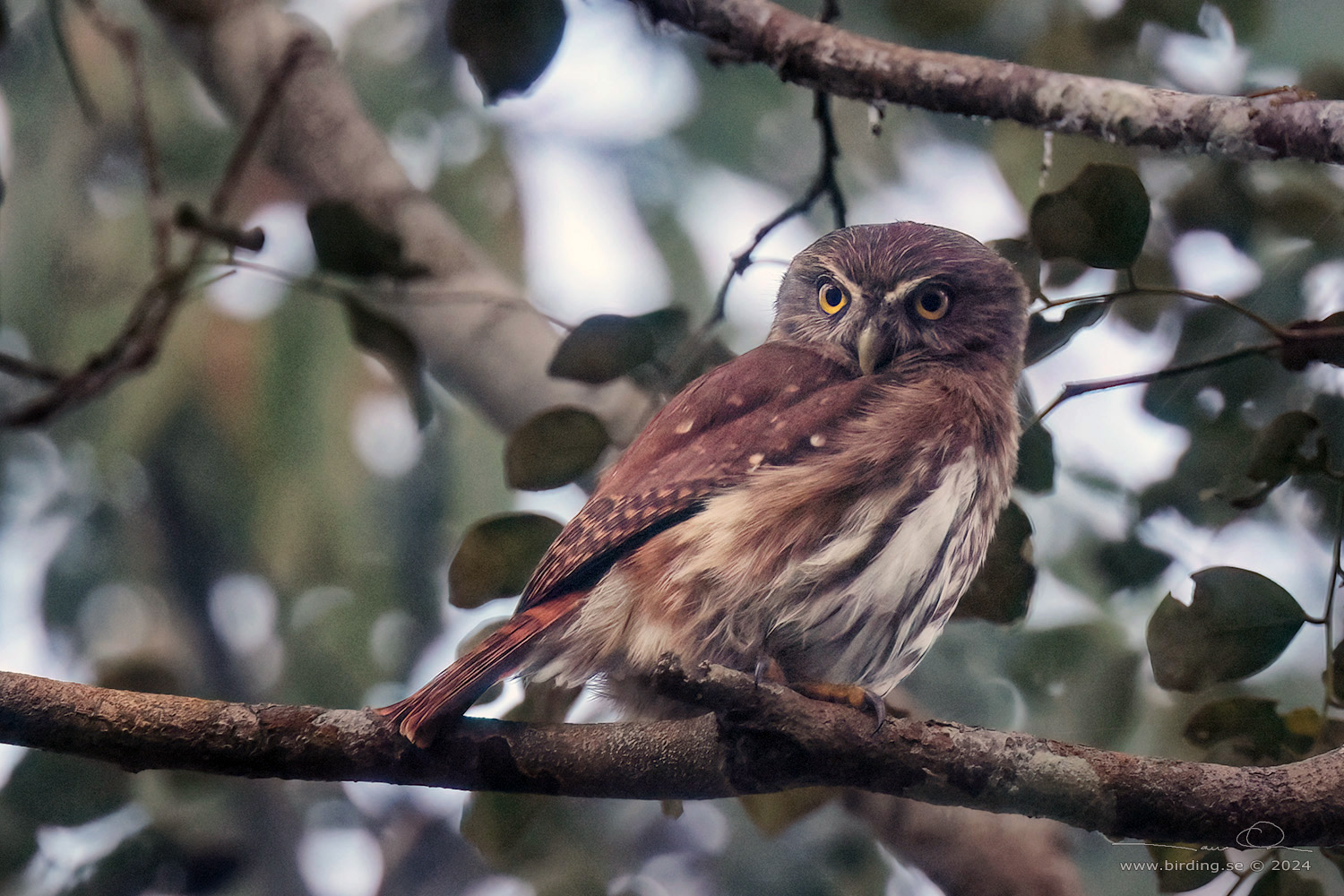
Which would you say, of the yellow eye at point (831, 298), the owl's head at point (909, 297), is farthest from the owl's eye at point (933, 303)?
the yellow eye at point (831, 298)

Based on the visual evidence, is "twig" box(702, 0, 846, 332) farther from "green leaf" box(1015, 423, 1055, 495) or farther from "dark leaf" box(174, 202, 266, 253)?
"dark leaf" box(174, 202, 266, 253)

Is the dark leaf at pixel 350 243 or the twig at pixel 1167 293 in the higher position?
the twig at pixel 1167 293

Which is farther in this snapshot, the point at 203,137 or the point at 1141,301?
the point at 203,137

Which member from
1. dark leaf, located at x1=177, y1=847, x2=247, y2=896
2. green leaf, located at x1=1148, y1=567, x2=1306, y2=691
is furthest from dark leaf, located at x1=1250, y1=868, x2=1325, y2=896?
dark leaf, located at x1=177, y1=847, x2=247, y2=896

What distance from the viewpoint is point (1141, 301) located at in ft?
6.09

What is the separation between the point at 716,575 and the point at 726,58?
41.2 inches

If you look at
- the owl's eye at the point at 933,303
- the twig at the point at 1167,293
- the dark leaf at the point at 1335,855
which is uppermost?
the twig at the point at 1167,293

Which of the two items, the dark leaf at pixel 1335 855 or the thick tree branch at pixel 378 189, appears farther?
the thick tree branch at pixel 378 189

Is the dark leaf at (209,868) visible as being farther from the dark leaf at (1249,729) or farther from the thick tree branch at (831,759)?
the dark leaf at (1249,729)

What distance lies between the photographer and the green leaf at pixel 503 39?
1604mm

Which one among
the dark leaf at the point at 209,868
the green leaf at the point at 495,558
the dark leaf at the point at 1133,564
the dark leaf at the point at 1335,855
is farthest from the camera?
the dark leaf at the point at 209,868

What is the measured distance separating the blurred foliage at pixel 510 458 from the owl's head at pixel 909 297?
2.4 inches

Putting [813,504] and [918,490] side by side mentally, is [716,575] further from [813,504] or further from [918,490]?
[918,490]

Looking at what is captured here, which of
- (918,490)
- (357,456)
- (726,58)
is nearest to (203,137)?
(357,456)
